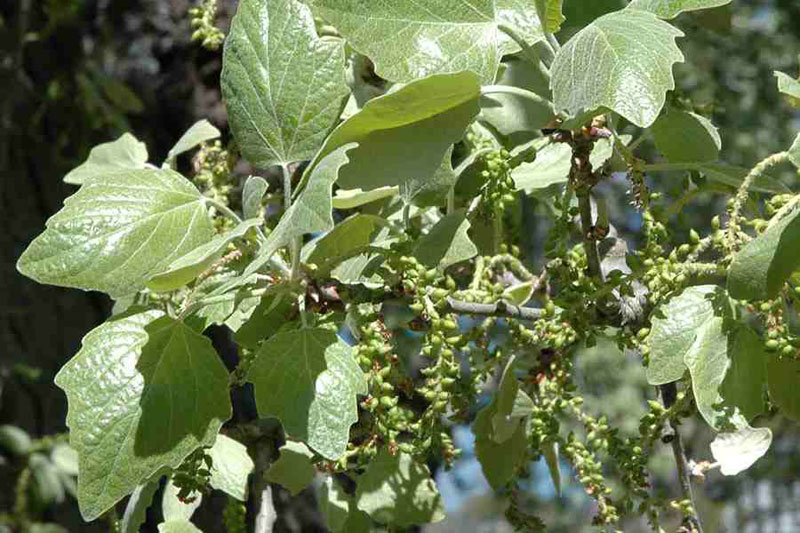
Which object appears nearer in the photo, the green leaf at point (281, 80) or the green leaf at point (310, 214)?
the green leaf at point (310, 214)

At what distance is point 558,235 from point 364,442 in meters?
0.23

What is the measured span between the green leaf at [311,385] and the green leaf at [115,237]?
105 mm

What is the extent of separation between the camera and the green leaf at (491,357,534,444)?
102cm

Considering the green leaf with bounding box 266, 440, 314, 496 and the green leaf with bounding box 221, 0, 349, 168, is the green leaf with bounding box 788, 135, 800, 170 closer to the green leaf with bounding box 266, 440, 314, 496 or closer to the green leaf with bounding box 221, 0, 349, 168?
the green leaf with bounding box 221, 0, 349, 168

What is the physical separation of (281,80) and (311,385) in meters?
0.24

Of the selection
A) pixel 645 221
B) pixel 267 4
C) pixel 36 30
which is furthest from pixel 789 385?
pixel 36 30

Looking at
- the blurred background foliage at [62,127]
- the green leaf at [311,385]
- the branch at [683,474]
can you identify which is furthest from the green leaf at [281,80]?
the blurred background foliage at [62,127]

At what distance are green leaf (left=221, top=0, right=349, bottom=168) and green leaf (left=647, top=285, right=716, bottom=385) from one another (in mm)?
297

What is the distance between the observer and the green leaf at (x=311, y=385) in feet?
2.60

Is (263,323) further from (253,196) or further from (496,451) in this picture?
(496,451)

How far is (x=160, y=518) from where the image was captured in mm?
1970

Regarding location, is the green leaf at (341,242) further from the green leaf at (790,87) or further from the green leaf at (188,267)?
the green leaf at (790,87)

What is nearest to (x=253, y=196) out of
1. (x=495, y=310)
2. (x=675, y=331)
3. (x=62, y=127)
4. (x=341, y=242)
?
(x=341, y=242)

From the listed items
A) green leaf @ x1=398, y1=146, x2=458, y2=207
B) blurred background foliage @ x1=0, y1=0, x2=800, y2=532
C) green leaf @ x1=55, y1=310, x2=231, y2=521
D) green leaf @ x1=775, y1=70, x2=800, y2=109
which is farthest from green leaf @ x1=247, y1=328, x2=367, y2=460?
blurred background foliage @ x1=0, y1=0, x2=800, y2=532
